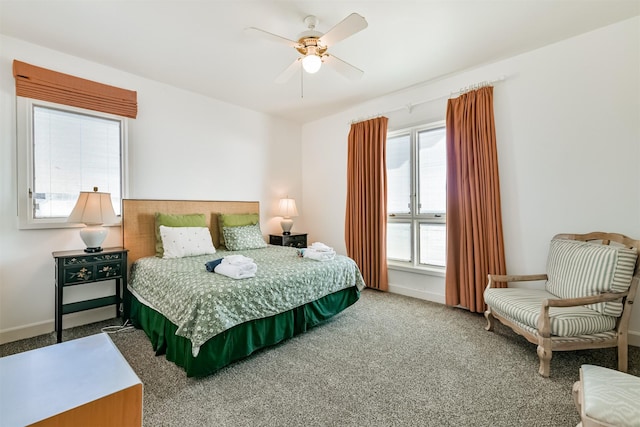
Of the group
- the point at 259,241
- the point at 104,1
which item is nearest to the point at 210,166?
the point at 259,241

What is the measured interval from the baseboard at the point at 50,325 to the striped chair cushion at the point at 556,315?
3969 millimetres

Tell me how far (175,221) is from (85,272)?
995 mm

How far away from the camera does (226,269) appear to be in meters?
2.31

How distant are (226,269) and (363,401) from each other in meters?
1.39

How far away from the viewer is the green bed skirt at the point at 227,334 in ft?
6.38

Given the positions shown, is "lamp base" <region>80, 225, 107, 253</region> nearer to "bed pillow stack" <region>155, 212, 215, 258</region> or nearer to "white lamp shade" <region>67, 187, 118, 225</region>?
"white lamp shade" <region>67, 187, 118, 225</region>

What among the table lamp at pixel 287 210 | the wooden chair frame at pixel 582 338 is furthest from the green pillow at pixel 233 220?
the wooden chair frame at pixel 582 338

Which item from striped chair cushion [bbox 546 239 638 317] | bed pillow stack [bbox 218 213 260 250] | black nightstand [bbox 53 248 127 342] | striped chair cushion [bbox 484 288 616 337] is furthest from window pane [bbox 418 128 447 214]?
black nightstand [bbox 53 248 127 342]

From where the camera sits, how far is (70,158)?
9.44 ft

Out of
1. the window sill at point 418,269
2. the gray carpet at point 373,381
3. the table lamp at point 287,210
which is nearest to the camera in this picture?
the gray carpet at point 373,381

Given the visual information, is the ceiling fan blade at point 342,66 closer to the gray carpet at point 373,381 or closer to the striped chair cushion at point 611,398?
the gray carpet at point 373,381

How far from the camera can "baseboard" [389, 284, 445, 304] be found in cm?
354

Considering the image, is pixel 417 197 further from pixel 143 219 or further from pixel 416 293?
pixel 143 219

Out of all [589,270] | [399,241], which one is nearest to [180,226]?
[399,241]
